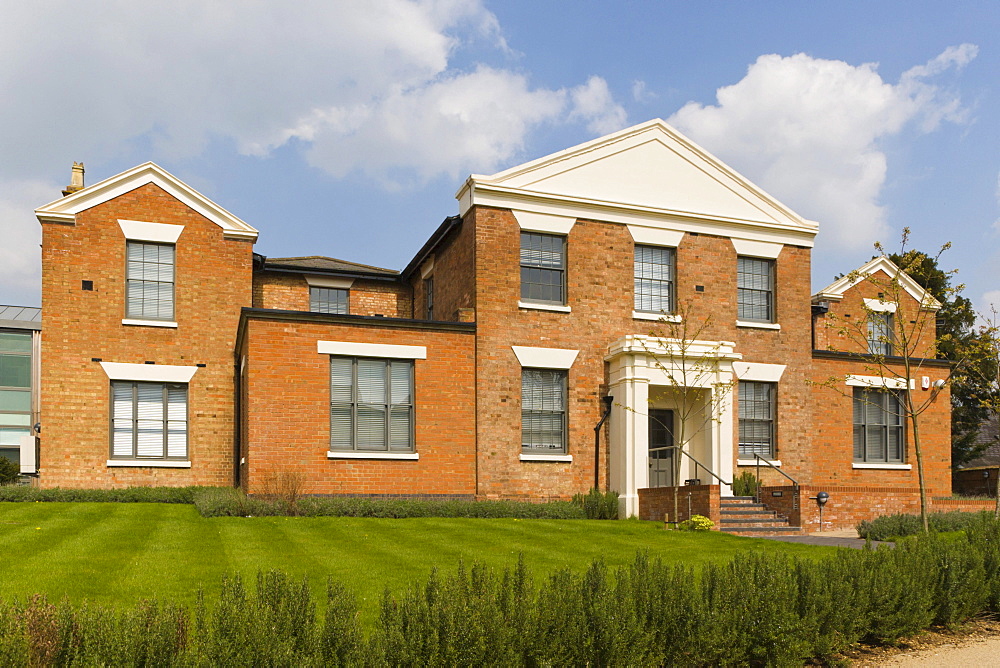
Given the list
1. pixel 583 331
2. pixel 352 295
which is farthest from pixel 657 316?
pixel 352 295

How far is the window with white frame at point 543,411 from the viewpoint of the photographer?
21719mm

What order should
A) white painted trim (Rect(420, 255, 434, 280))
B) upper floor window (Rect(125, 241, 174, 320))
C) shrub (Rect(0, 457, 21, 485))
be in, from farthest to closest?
white painted trim (Rect(420, 255, 434, 280))
shrub (Rect(0, 457, 21, 485))
upper floor window (Rect(125, 241, 174, 320))

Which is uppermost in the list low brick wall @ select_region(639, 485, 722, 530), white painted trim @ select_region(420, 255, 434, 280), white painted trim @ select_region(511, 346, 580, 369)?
white painted trim @ select_region(420, 255, 434, 280)

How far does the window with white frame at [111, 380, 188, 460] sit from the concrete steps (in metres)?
13.2

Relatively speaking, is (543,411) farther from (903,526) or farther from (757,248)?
(903,526)

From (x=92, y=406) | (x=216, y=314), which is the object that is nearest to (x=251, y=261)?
(x=216, y=314)

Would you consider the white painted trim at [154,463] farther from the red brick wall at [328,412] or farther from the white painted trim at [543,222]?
the white painted trim at [543,222]

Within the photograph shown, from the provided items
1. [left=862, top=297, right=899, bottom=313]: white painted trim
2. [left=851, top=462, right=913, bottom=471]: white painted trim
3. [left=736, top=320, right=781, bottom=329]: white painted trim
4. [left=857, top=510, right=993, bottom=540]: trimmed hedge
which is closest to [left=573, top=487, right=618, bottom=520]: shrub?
[left=857, top=510, right=993, bottom=540]: trimmed hedge

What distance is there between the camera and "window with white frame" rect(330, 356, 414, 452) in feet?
66.7

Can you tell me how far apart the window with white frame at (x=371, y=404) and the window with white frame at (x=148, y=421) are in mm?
A: 5025

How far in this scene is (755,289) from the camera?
2458cm

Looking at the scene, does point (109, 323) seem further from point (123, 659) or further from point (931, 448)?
point (931, 448)

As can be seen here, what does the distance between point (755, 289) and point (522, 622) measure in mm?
19031

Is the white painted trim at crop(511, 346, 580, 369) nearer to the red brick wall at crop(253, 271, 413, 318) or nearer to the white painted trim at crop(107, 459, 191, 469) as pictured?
the red brick wall at crop(253, 271, 413, 318)
